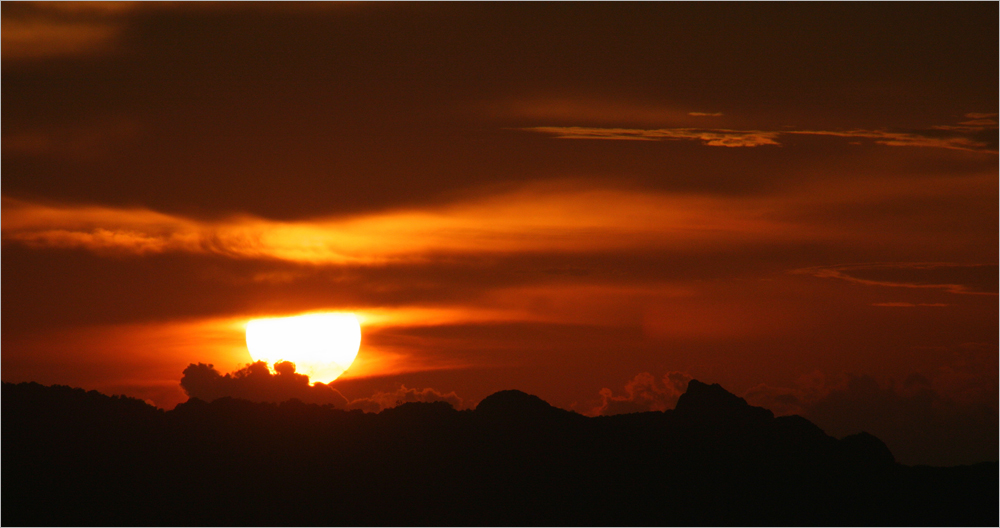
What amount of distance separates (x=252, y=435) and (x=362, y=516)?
26842 mm

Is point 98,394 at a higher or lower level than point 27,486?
higher

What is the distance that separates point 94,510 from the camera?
151625mm

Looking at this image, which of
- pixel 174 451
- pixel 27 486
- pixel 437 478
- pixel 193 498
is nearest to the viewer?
pixel 27 486

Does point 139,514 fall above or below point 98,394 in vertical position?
below

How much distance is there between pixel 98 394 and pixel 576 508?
83432mm

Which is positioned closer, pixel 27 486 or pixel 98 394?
pixel 27 486

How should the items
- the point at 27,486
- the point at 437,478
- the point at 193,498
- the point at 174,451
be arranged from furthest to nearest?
the point at 437,478, the point at 174,451, the point at 193,498, the point at 27,486

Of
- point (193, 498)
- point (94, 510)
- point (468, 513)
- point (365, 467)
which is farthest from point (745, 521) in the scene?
point (94, 510)

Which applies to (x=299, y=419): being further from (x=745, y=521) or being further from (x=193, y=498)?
(x=745, y=521)

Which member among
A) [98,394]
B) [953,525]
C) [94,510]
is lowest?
[953,525]

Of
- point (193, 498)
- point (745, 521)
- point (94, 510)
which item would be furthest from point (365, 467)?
point (745, 521)

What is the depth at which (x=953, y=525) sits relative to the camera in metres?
197

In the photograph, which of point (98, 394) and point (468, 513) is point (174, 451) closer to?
point (98, 394)

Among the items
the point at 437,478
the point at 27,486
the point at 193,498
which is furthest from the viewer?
the point at 437,478
